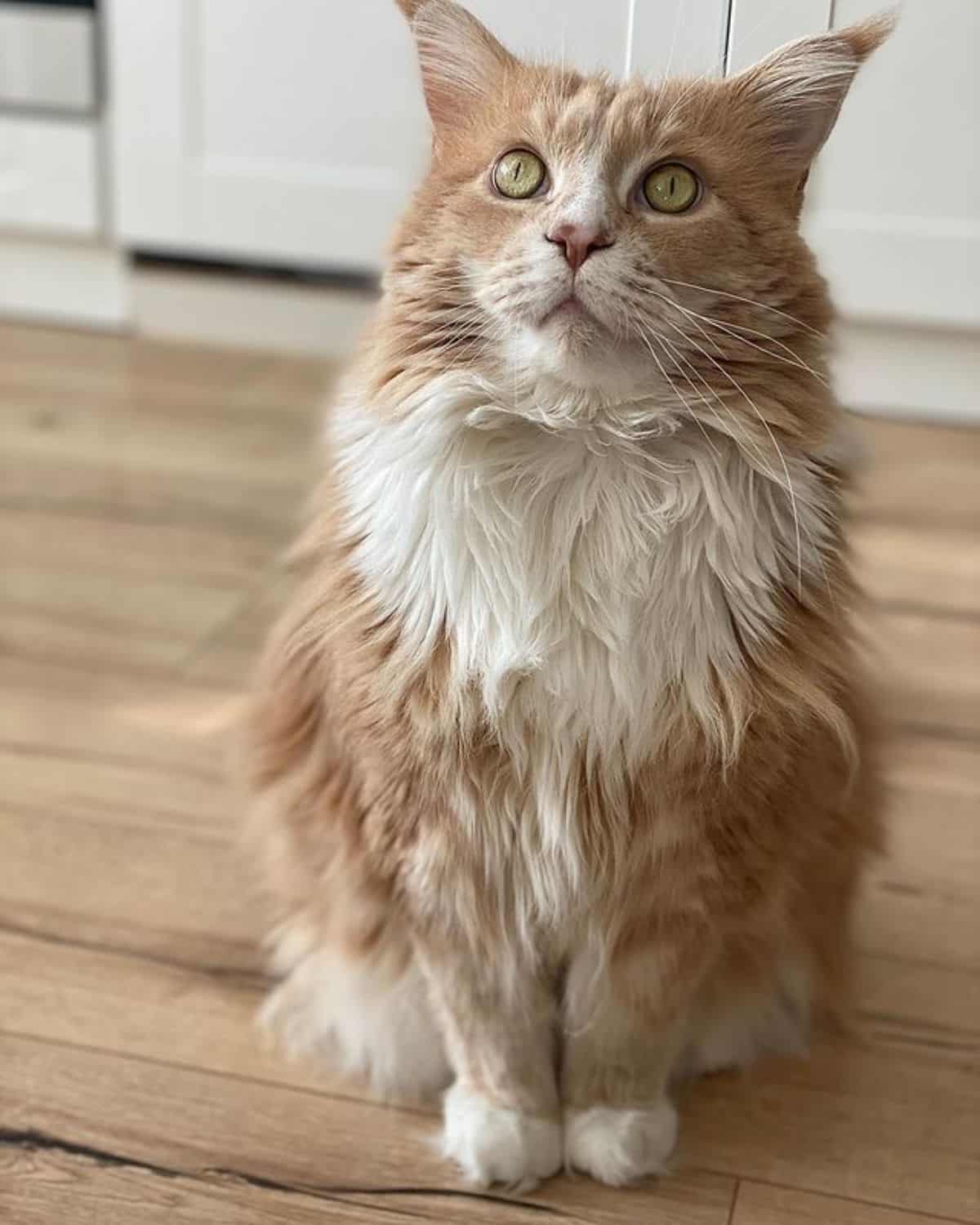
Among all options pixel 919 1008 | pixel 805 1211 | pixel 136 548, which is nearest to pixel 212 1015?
pixel 805 1211

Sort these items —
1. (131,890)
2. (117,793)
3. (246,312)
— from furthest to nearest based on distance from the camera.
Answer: (246,312), (117,793), (131,890)

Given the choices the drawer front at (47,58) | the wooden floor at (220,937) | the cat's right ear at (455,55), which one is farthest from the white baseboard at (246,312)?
the cat's right ear at (455,55)

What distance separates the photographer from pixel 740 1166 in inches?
49.2

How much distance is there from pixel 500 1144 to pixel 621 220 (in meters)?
0.70

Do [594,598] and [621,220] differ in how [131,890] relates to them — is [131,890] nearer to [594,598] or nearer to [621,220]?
[594,598]

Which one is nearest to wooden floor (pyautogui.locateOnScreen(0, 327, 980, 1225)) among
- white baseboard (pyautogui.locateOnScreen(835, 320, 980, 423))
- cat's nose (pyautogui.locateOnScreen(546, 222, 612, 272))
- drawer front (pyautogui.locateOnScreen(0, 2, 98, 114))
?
white baseboard (pyautogui.locateOnScreen(835, 320, 980, 423))

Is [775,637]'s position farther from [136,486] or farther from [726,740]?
[136,486]

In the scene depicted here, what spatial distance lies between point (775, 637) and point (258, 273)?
86.9 inches

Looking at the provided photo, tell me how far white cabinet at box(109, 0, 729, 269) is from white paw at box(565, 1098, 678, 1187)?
1804mm

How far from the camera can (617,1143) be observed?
3.99ft

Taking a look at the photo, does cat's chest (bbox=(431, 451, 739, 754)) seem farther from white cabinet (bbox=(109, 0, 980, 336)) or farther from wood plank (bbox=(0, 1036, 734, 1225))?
white cabinet (bbox=(109, 0, 980, 336))

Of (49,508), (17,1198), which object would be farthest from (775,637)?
(49,508)

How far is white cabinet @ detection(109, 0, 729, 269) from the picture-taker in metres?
2.70

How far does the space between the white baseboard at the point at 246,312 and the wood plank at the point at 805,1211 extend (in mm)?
2132
